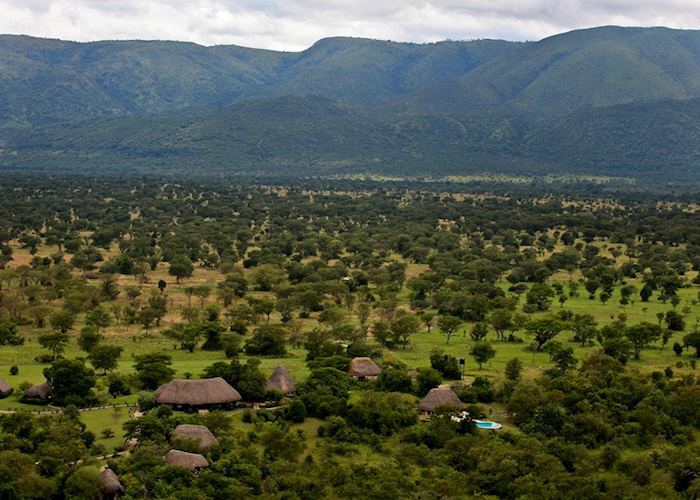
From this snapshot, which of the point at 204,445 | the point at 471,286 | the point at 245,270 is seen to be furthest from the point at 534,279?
the point at 204,445

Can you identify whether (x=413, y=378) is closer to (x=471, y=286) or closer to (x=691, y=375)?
(x=691, y=375)

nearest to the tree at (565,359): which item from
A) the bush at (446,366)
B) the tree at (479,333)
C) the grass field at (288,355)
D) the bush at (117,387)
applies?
the grass field at (288,355)

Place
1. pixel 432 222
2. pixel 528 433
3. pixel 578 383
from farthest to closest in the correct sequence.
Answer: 1. pixel 432 222
2. pixel 578 383
3. pixel 528 433

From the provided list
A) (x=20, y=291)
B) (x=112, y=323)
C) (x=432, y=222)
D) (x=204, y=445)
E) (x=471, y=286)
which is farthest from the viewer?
(x=432, y=222)

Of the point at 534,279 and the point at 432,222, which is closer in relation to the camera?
the point at 534,279

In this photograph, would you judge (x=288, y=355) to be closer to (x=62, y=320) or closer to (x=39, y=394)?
(x=62, y=320)

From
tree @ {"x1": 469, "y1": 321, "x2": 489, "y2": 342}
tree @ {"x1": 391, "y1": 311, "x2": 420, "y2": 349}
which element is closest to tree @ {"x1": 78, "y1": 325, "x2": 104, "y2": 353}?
tree @ {"x1": 391, "y1": 311, "x2": 420, "y2": 349}

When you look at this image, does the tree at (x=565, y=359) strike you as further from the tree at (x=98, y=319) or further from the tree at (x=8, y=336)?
the tree at (x=8, y=336)
